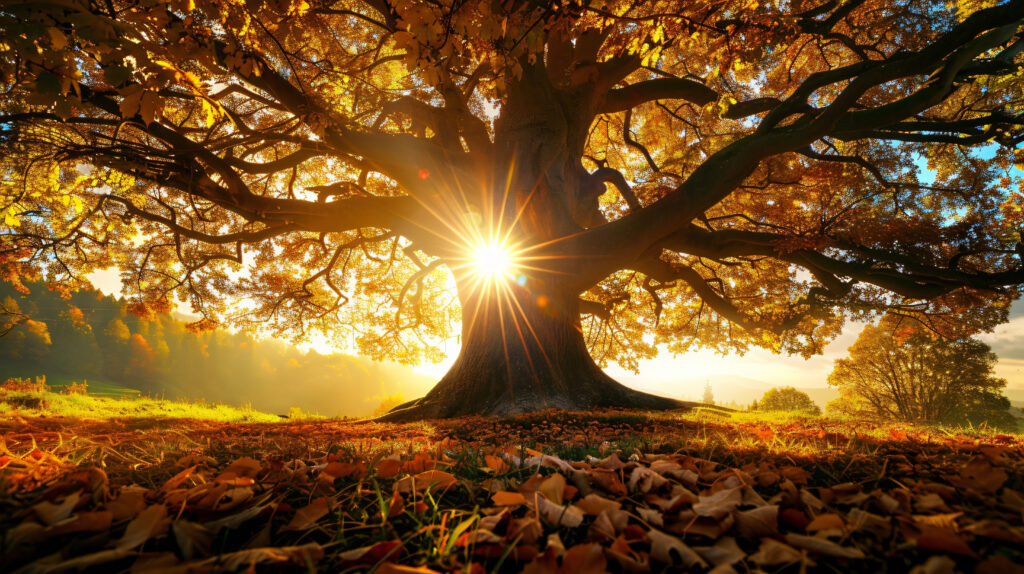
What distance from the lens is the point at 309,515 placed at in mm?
932

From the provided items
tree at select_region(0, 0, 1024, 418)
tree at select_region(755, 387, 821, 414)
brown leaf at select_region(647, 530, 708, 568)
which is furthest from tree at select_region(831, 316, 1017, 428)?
brown leaf at select_region(647, 530, 708, 568)

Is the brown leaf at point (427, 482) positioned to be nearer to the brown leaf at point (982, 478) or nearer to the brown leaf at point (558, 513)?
the brown leaf at point (558, 513)

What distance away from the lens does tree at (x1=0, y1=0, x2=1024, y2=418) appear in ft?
13.8

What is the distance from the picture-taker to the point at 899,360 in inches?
582

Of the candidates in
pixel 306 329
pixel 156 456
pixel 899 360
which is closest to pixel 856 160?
pixel 156 456

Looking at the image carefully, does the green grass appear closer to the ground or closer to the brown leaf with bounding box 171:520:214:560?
the ground

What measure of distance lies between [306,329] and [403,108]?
18.2 ft

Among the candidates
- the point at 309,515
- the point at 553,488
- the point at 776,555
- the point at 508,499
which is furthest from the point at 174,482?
the point at 776,555

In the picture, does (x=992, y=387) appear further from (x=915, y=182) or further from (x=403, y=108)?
(x=403, y=108)

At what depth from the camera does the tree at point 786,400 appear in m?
14.4

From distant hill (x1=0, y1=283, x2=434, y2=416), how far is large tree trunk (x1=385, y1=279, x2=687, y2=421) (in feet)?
66.2

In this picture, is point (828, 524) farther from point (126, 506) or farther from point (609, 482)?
point (126, 506)

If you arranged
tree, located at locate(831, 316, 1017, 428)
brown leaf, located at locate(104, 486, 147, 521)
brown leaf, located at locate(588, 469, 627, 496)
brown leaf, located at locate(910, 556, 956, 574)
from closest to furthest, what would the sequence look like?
1. brown leaf, located at locate(910, 556, 956, 574)
2. brown leaf, located at locate(104, 486, 147, 521)
3. brown leaf, located at locate(588, 469, 627, 496)
4. tree, located at locate(831, 316, 1017, 428)

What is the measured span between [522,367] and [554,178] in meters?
3.20
